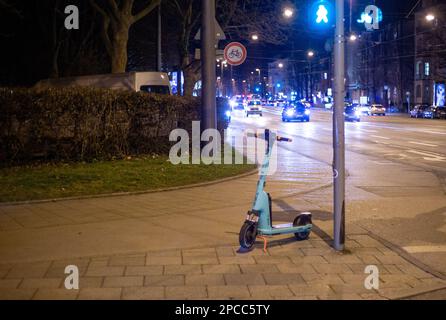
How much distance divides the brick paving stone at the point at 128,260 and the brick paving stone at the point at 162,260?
0.07 metres

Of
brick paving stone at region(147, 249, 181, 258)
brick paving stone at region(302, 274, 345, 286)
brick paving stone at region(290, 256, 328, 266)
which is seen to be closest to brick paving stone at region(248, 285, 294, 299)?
brick paving stone at region(302, 274, 345, 286)

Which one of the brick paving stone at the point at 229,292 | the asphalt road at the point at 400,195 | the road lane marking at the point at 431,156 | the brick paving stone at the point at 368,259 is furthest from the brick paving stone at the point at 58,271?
the road lane marking at the point at 431,156

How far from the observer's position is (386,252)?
7824 mm

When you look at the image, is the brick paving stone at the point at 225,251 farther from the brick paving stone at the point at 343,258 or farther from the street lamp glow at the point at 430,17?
the street lamp glow at the point at 430,17

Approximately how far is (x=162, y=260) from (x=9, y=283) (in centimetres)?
173

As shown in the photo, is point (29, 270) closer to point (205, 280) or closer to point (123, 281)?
point (123, 281)

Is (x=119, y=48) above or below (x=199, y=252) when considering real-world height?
above

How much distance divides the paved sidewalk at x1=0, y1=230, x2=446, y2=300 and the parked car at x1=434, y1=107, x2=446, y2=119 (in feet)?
184

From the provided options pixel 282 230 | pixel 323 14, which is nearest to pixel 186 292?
pixel 282 230

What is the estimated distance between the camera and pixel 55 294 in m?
6.01

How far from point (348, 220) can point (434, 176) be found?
21.4ft

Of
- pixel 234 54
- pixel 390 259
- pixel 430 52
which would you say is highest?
pixel 430 52
